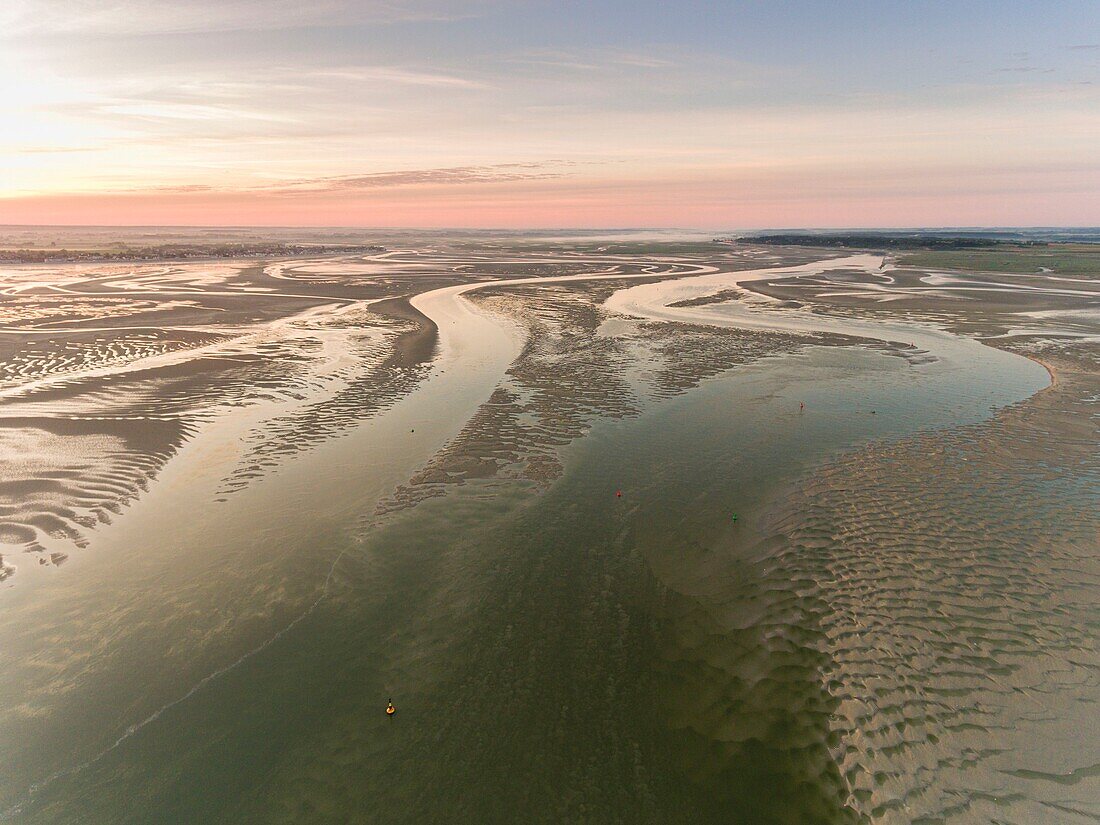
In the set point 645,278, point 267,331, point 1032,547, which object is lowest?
point 1032,547

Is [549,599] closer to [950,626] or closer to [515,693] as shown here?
[515,693]

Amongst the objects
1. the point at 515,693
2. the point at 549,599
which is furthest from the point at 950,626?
the point at 515,693

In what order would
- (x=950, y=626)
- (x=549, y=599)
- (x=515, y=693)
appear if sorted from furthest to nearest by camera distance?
(x=549, y=599) → (x=950, y=626) → (x=515, y=693)

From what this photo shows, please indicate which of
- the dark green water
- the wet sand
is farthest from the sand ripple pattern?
the dark green water

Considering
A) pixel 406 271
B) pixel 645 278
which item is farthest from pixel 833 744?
pixel 406 271

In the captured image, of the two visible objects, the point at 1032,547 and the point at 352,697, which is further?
the point at 1032,547

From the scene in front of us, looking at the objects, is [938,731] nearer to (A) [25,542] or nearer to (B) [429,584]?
(B) [429,584]

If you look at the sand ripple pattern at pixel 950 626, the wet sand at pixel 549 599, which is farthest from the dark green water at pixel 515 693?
the sand ripple pattern at pixel 950 626

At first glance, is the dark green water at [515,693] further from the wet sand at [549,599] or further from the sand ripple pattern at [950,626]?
the sand ripple pattern at [950,626]
